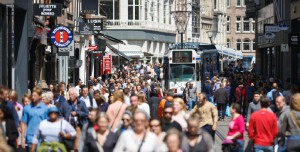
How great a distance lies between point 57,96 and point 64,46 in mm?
8694

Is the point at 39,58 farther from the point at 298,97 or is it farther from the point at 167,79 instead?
the point at 298,97

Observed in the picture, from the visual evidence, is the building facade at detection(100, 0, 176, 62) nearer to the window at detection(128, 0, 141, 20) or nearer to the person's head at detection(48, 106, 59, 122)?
the window at detection(128, 0, 141, 20)

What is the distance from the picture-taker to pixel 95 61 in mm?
66812

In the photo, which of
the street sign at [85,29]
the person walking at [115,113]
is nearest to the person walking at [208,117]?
the person walking at [115,113]

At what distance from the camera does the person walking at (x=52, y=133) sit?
16469 millimetres

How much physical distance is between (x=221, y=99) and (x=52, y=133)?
2196 cm

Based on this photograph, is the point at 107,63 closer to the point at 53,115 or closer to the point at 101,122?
the point at 53,115

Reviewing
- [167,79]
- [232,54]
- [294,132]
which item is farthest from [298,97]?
[232,54]

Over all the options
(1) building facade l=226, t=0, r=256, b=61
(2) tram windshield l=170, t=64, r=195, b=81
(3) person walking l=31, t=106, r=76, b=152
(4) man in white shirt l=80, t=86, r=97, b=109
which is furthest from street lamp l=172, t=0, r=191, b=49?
(3) person walking l=31, t=106, r=76, b=152

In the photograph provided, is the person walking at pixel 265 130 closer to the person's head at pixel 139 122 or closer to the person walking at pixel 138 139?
the person walking at pixel 138 139

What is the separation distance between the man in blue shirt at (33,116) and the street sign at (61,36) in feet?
41.4

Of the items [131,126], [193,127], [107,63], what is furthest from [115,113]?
[107,63]

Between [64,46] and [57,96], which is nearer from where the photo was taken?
[57,96]

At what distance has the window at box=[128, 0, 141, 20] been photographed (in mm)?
85375
